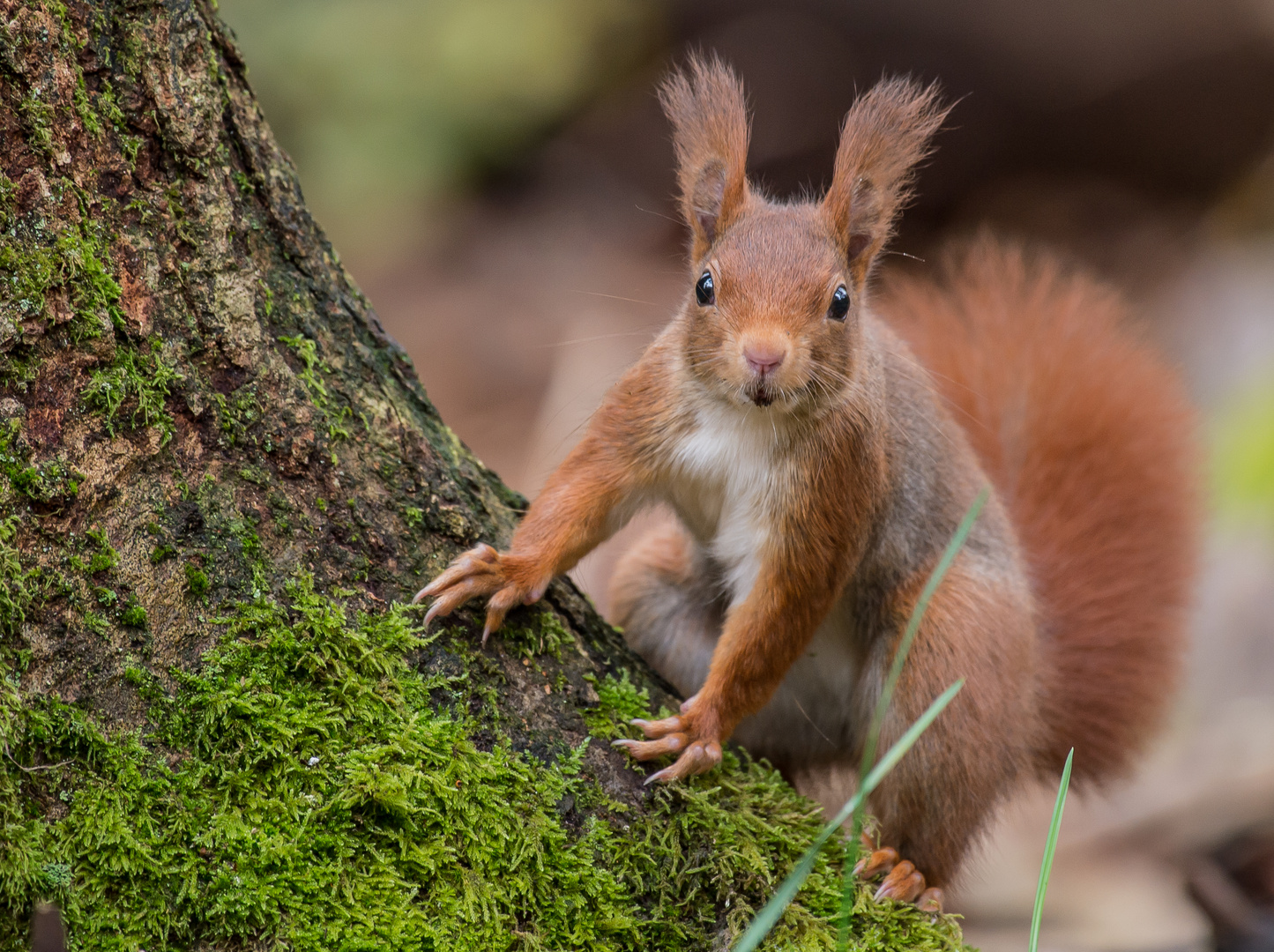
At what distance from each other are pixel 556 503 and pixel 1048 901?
267 cm

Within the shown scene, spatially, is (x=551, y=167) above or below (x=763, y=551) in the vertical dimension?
above

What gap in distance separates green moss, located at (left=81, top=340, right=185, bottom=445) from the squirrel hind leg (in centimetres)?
134

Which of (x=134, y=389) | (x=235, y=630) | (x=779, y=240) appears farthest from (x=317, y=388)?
(x=779, y=240)

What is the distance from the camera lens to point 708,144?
97.3 inches

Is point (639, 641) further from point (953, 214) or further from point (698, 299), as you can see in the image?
point (953, 214)

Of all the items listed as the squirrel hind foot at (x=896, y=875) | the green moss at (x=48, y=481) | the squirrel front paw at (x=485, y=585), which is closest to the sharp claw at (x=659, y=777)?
the squirrel front paw at (x=485, y=585)

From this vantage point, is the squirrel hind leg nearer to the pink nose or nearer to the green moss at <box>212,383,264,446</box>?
the pink nose

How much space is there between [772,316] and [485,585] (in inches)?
30.7

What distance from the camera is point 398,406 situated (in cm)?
204

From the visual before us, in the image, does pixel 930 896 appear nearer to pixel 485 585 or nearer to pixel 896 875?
pixel 896 875

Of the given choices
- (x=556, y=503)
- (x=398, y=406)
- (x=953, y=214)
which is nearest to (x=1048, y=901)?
(x=556, y=503)

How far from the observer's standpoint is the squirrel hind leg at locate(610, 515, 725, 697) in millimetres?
2830

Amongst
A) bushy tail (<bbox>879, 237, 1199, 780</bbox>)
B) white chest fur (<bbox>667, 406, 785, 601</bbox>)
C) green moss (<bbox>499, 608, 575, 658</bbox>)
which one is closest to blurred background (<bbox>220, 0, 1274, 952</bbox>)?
bushy tail (<bbox>879, 237, 1199, 780</bbox>)

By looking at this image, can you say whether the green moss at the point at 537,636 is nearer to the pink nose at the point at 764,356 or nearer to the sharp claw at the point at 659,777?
the sharp claw at the point at 659,777
